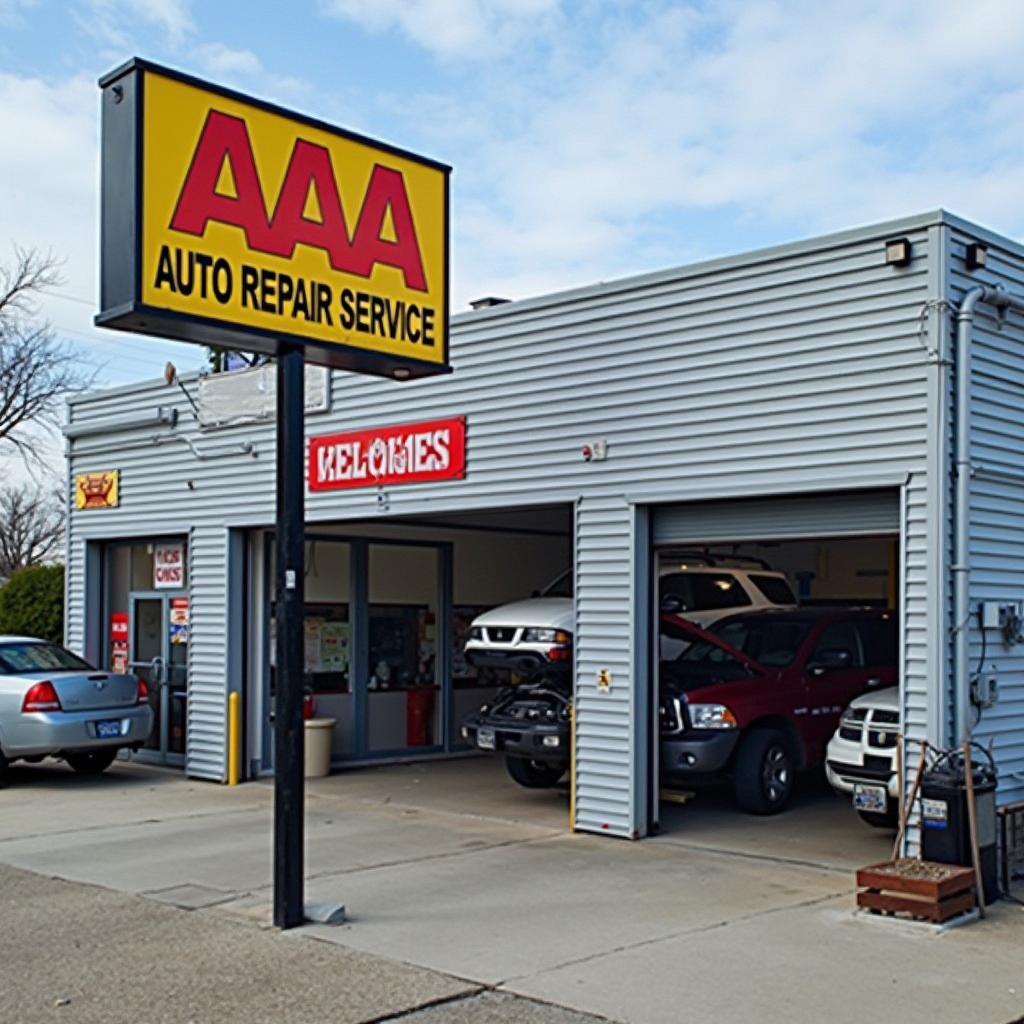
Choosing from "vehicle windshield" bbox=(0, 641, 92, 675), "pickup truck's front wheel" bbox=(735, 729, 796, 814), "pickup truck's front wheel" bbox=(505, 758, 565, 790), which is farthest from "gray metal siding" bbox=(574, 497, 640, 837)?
"vehicle windshield" bbox=(0, 641, 92, 675)

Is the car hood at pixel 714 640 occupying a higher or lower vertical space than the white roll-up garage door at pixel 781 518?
lower

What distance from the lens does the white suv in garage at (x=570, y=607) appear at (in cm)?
1191

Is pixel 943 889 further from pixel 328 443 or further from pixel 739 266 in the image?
pixel 328 443

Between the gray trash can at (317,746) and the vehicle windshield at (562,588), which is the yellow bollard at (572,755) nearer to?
the vehicle windshield at (562,588)

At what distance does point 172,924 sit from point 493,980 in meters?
2.16

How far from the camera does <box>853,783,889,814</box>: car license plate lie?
9.81 m

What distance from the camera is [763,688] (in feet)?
39.0

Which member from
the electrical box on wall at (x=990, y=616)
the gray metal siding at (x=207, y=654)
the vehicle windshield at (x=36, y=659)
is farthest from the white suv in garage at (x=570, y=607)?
the vehicle windshield at (x=36, y=659)

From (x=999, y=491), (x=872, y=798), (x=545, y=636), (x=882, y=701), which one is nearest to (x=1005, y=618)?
(x=999, y=491)

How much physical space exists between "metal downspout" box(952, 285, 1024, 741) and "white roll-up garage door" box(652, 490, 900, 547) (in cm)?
54

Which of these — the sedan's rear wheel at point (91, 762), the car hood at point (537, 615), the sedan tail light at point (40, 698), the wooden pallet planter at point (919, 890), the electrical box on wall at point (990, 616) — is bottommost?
the sedan's rear wheel at point (91, 762)

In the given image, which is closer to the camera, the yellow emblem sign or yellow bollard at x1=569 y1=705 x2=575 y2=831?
yellow bollard at x1=569 y1=705 x2=575 y2=831

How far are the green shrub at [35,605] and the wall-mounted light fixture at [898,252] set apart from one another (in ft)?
51.1

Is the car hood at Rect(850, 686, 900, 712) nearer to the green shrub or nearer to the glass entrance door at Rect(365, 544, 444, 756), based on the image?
the glass entrance door at Rect(365, 544, 444, 756)
